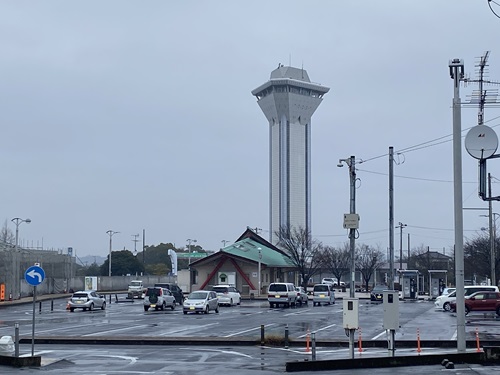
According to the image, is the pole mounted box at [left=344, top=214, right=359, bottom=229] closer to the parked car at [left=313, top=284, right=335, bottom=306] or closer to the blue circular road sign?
the blue circular road sign

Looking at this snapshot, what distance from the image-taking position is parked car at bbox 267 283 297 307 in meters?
57.9

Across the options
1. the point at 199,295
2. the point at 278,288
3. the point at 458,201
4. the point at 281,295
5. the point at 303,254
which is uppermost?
the point at 458,201

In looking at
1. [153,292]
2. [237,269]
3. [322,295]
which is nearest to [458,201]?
[153,292]

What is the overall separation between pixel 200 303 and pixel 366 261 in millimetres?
63701

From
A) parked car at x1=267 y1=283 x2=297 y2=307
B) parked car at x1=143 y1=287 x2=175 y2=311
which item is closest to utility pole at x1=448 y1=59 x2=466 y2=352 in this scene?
parked car at x1=143 y1=287 x2=175 y2=311

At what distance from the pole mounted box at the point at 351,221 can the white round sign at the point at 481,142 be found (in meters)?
13.1

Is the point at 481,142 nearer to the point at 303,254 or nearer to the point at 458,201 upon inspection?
the point at 458,201

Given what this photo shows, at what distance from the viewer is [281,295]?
190 ft

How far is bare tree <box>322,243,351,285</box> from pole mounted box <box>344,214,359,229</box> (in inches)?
2682

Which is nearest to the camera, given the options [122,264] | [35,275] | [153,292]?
[35,275]

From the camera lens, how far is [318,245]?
109375 mm

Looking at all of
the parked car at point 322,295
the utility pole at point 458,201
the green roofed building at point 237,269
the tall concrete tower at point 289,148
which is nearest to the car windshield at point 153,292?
the parked car at point 322,295

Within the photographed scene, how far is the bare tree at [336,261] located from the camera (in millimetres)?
103875

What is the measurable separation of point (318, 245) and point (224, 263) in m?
30.6
